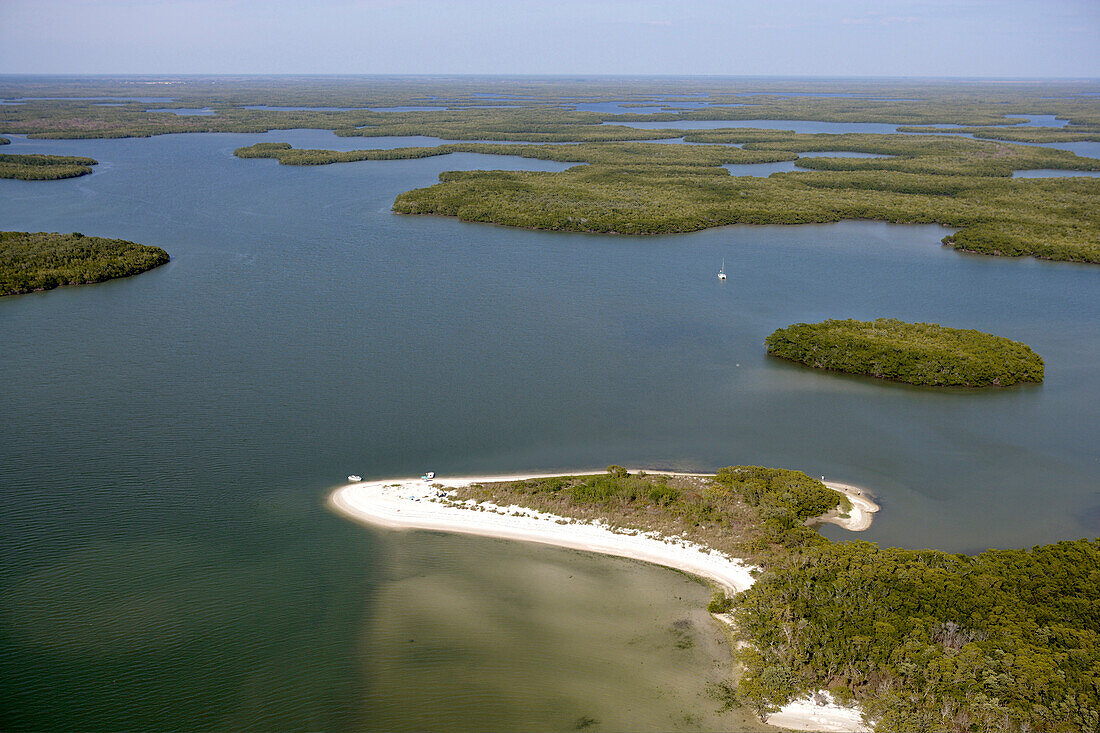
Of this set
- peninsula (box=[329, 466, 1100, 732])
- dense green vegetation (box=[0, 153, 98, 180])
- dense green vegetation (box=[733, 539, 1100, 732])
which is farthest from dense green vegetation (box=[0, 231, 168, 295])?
dense green vegetation (box=[733, 539, 1100, 732])

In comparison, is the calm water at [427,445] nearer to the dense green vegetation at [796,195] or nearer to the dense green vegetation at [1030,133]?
the dense green vegetation at [796,195]

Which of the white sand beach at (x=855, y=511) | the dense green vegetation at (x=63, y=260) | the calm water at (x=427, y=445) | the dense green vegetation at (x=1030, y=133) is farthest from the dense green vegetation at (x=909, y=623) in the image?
the dense green vegetation at (x=1030, y=133)

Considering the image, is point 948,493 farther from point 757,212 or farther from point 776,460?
point 757,212

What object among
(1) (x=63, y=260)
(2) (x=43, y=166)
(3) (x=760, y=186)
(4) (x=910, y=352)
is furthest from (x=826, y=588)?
(2) (x=43, y=166)

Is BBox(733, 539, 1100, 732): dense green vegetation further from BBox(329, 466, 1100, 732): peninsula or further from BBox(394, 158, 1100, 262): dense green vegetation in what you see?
BBox(394, 158, 1100, 262): dense green vegetation

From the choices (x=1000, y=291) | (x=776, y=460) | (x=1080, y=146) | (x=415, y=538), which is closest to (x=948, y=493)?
(x=776, y=460)
